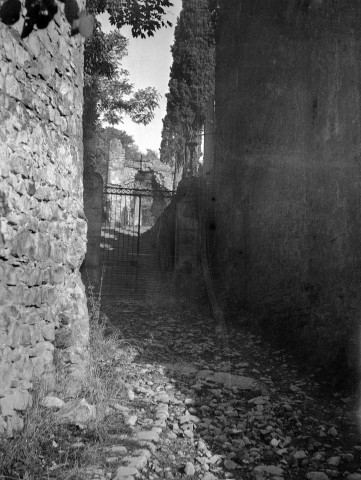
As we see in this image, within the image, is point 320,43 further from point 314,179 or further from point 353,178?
point 353,178

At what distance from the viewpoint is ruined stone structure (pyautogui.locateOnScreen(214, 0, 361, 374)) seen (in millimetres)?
4781

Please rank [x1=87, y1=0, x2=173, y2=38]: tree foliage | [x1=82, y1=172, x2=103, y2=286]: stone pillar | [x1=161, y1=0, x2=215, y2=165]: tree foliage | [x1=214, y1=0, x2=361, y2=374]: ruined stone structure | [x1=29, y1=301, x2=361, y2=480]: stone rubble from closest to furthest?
[x1=29, y1=301, x2=361, y2=480]: stone rubble → [x1=214, y1=0, x2=361, y2=374]: ruined stone structure → [x1=87, y1=0, x2=173, y2=38]: tree foliage → [x1=82, y1=172, x2=103, y2=286]: stone pillar → [x1=161, y1=0, x2=215, y2=165]: tree foliage

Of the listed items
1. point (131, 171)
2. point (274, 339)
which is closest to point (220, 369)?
point (274, 339)

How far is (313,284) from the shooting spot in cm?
534

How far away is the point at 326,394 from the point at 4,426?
3035 millimetres

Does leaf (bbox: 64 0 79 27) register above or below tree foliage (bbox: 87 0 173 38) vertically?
below

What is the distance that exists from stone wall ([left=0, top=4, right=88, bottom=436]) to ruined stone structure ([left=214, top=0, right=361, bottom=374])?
2.82 m

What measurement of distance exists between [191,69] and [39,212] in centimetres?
1744

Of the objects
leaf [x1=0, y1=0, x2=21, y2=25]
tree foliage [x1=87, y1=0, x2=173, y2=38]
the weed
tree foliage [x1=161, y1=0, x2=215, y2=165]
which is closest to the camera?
leaf [x1=0, y1=0, x2=21, y2=25]

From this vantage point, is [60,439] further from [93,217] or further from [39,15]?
[93,217]

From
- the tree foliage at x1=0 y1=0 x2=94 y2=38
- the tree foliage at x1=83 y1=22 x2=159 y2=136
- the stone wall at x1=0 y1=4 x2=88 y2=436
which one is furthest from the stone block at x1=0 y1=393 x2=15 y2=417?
the tree foliage at x1=83 y1=22 x2=159 y2=136

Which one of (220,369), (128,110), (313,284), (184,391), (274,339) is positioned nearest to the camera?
(184,391)

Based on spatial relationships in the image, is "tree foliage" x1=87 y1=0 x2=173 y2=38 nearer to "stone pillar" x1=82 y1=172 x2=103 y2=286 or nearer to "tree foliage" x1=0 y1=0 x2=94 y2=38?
"stone pillar" x1=82 y1=172 x2=103 y2=286

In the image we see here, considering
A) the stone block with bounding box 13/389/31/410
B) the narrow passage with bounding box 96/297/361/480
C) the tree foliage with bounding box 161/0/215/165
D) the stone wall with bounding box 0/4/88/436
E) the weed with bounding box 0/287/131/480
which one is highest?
the tree foliage with bounding box 161/0/215/165
